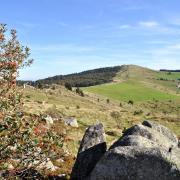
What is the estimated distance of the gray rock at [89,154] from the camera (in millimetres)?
27422

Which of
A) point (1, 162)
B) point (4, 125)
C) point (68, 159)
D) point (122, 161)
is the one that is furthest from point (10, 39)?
point (68, 159)

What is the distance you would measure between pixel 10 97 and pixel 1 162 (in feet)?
7.98

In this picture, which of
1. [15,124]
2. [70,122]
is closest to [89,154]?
[15,124]

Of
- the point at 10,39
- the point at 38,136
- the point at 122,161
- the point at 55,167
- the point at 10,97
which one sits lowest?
the point at 55,167

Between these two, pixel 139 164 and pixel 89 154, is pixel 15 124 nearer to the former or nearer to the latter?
pixel 139 164

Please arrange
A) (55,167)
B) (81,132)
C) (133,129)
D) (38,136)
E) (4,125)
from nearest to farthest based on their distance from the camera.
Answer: (4,125) → (38,136) → (133,129) → (55,167) → (81,132)

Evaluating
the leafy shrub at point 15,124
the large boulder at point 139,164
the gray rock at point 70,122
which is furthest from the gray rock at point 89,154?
the gray rock at point 70,122

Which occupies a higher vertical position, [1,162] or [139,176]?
[1,162]

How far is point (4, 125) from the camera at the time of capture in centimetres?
1627

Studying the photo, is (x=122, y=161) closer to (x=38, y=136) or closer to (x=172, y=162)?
(x=172, y=162)

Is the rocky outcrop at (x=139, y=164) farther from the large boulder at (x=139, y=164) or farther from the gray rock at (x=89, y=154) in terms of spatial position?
the gray rock at (x=89, y=154)

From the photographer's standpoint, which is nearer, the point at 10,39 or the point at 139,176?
the point at 10,39

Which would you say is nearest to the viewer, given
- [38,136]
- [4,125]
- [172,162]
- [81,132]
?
[4,125]

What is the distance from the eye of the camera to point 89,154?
27844mm
